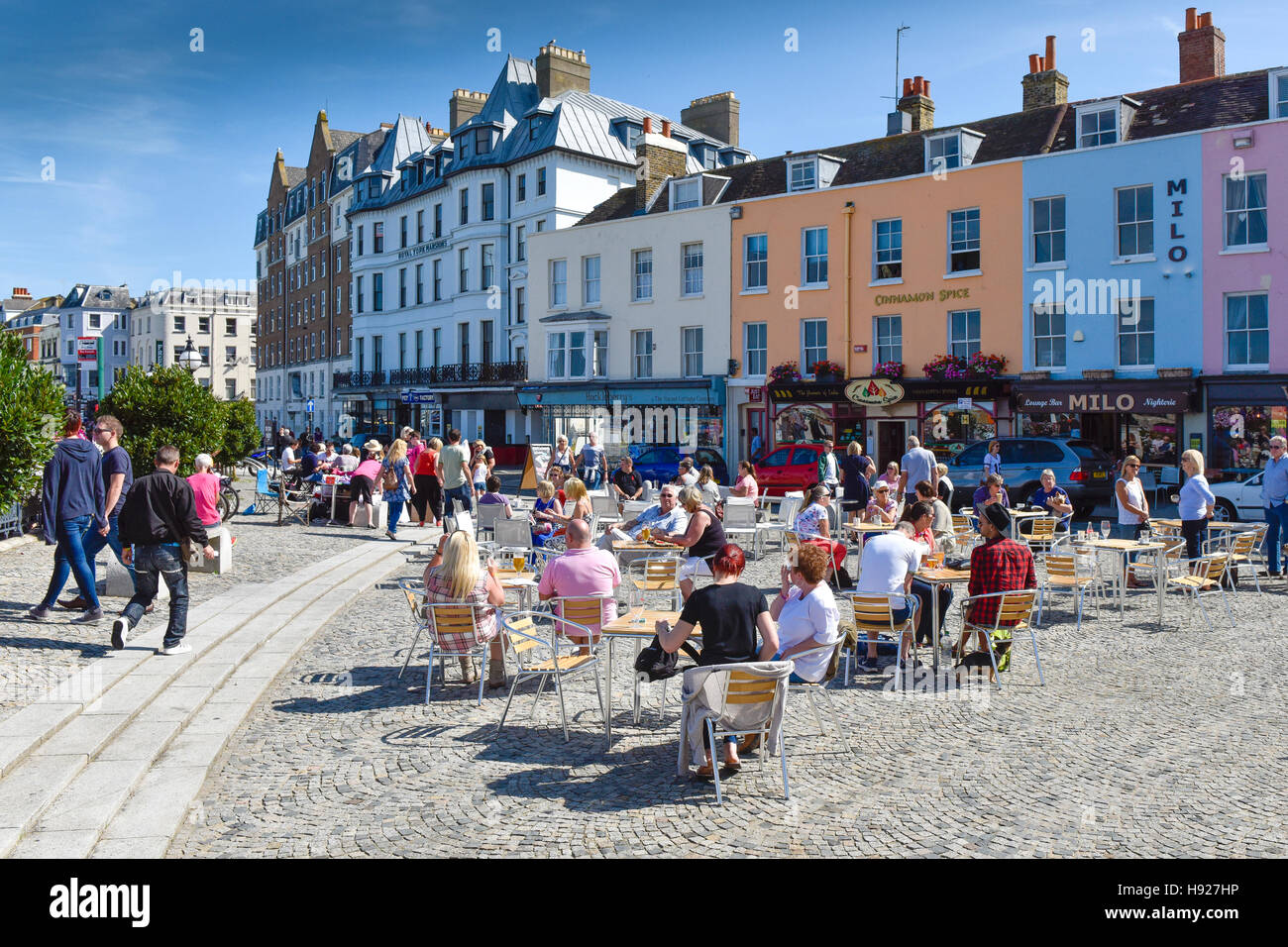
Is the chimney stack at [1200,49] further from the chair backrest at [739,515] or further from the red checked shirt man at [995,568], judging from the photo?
the red checked shirt man at [995,568]

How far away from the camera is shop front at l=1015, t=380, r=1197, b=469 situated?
25.4 meters

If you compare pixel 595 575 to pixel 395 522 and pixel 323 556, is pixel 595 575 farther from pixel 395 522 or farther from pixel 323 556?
pixel 395 522

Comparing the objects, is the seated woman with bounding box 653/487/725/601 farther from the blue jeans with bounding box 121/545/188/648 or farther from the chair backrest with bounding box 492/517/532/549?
the blue jeans with bounding box 121/545/188/648

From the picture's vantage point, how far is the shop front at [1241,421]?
24.0 metres

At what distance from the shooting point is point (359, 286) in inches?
2228

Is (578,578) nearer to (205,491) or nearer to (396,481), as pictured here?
(205,491)

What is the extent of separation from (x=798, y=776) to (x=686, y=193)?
32099 millimetres

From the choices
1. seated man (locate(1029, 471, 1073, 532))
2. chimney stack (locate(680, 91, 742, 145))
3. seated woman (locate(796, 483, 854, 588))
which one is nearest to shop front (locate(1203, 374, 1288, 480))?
seated man (locate(1029, 471, 1073, 532))

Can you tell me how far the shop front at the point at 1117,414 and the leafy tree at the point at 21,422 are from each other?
886 inches

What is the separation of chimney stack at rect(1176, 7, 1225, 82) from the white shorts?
82.2 ft

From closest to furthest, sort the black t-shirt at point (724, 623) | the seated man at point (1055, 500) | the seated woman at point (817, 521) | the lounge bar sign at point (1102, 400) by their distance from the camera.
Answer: the black t-shirt at point (724, 623) < the seated woman at point (817, 521) < the seated man at point (1055, 500) < the lounge bar sign at point (1102, 400)

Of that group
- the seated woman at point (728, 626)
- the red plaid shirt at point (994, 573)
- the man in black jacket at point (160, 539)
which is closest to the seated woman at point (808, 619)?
the seated woman at point (728, 626)

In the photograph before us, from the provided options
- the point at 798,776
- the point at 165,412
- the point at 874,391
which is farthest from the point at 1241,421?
the point at 165,412

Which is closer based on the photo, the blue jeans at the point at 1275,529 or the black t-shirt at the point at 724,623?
the black t-shirt at the point at 724,623
